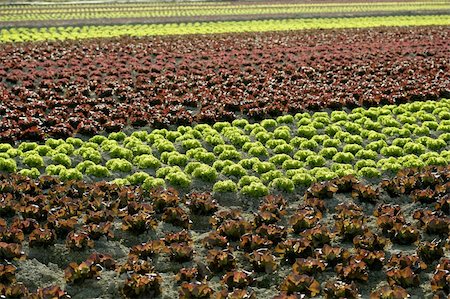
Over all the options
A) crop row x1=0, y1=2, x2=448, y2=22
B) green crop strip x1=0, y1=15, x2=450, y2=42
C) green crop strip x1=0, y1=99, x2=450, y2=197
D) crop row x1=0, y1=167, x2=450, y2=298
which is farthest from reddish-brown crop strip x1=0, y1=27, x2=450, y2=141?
crop row x1=0, y1=2, x2=448, y2=22

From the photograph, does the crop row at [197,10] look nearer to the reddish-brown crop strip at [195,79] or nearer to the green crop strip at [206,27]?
the green crop strip at [206,27]

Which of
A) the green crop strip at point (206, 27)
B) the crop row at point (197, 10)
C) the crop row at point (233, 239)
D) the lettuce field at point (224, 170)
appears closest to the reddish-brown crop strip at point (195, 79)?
the lettuce field at point (224, 170)

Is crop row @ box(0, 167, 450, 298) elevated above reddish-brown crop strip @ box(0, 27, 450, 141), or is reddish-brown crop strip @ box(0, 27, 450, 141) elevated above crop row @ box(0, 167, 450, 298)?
reddish-brown crop strip @ box(0, 27, 450, 141)

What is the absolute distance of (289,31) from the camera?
111 feet

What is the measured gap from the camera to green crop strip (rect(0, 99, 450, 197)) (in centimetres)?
1348

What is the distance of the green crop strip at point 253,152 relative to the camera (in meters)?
13.5

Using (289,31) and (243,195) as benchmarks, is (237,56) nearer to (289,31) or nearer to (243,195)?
(289,31)

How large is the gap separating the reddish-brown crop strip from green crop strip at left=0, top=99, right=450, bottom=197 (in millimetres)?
1102

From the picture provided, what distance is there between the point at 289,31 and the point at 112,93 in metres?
17.1

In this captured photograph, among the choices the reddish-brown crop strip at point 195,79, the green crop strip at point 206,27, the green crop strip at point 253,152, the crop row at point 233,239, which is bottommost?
the crop row at point 233,239

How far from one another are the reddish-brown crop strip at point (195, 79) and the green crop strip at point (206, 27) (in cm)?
450

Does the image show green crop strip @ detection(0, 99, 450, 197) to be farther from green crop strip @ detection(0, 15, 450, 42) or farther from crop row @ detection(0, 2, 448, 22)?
crop row @ detection(0, 2, 448, 22)

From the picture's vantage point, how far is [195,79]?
70.1 ft

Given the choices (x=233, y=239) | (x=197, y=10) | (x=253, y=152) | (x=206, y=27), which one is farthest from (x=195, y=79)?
(x=197, y=10)
